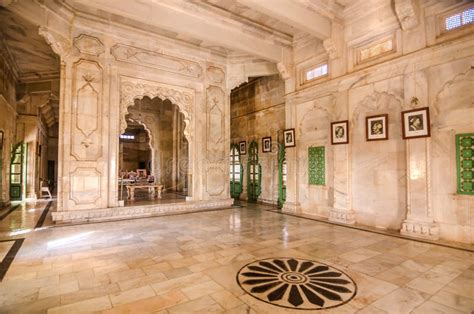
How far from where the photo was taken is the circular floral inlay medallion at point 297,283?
8.13ft

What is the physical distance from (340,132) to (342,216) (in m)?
2.00

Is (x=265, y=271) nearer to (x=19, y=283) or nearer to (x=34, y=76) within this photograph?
(x=19, y=283)

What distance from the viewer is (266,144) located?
942 cm

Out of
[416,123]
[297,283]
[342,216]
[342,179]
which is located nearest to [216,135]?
[342,179]

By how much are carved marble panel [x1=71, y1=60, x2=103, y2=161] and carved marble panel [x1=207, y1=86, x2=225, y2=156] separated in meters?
3.05

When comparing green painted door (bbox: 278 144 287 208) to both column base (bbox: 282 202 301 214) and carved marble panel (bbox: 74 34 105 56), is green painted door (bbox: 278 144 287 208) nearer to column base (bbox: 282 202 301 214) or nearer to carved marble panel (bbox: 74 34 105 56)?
column base (bbox: 282 202 301 214)

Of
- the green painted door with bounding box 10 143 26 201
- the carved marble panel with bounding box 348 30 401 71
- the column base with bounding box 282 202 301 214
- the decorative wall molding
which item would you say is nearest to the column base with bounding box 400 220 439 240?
the column base with bounding box 282 202 301 214

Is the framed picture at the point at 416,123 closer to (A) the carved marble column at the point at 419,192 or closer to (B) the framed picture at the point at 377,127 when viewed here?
(A) the carved marble column at the point at 419,192

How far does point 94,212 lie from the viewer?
20.0 ft

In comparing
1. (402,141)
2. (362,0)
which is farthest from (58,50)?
(402,141)

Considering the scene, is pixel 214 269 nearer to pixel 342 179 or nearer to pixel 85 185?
pixel 342 179

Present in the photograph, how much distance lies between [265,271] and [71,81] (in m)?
6.01

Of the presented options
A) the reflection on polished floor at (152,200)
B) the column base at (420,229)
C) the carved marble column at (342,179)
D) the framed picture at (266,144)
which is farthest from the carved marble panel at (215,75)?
the column base at (420,229)

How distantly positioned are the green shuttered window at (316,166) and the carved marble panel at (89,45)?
19.7 ft
